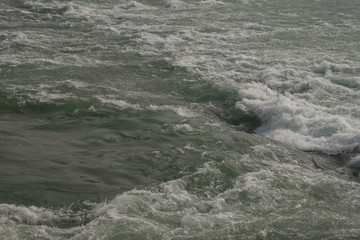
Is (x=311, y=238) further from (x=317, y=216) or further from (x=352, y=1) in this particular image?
(x=352, y=1)

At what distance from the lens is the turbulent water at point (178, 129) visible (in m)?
6.95

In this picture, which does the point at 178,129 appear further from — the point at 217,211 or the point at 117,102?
the point at 217,211

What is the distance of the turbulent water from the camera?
6.95 metres

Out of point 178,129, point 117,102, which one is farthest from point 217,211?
point 117,102

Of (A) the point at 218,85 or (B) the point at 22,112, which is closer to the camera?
(B) the point at 22,112

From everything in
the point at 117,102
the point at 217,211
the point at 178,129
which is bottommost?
the point at 217,211

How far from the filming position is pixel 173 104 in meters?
11.1

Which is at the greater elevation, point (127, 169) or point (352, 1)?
point (352, 1)

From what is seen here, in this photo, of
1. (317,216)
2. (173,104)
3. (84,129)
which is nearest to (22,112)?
(84,129)

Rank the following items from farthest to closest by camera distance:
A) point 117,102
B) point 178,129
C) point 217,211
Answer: point 117,102 → point 178,129 → point 217,211

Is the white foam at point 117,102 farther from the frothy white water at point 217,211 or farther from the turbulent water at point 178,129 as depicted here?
the frothy white water at point 217,211

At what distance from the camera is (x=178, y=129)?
9.77 m

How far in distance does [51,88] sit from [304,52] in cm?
725

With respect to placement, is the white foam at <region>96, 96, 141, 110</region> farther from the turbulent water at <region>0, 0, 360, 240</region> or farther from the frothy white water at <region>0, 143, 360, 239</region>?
the frothy white water at <region>0, 143, 360, 239</region>
